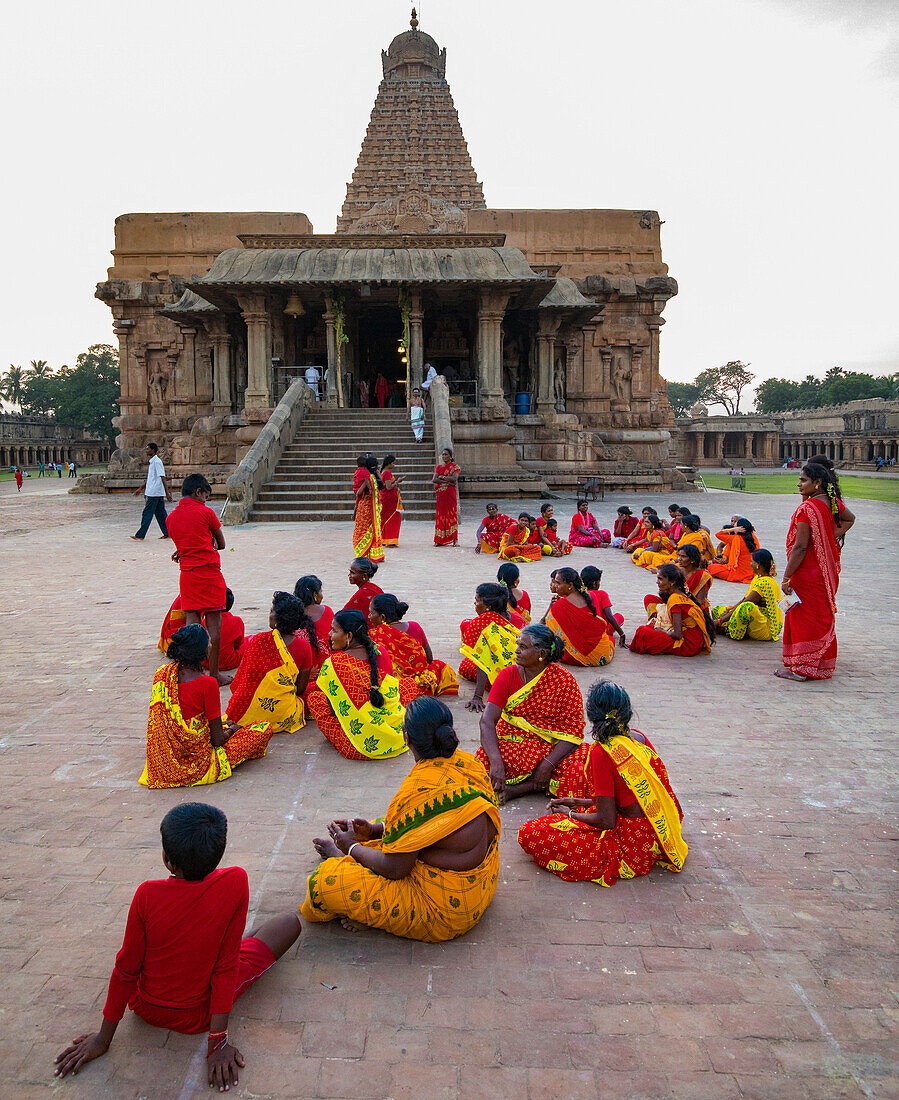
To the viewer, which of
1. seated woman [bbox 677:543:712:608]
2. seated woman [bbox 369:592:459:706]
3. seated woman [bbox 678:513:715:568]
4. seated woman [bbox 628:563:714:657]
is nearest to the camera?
seated woman [bbox 369:592:459:706]

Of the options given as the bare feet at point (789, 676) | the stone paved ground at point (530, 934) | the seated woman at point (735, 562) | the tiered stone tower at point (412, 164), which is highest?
the tiered stone tower at point (412, 164)

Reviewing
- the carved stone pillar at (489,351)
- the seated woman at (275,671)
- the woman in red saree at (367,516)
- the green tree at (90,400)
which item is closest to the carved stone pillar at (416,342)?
the carved stone pillar at (489,351)

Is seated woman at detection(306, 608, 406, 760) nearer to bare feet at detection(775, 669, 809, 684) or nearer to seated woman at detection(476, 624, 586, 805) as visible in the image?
seated woman at detection(476, 624, 586, 805)

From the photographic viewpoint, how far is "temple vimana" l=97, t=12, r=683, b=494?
2016 cm

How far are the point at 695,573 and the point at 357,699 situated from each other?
143 inches

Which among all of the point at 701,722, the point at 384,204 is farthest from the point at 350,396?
the point at 701,722

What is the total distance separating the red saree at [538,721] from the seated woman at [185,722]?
4.65 feet

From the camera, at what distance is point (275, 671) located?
15.1 feet

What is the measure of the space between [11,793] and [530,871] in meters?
2.61

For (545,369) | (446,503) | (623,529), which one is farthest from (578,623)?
(545,369)

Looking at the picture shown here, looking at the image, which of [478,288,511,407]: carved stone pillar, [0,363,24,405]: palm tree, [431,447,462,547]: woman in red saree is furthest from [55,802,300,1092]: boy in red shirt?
[0,363,24,405]: palm tree

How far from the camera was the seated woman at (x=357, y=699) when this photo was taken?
4.34 m

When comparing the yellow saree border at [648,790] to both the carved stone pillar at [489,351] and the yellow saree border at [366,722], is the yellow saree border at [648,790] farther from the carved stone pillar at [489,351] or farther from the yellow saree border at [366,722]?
the carved stone pillar at [489,351]

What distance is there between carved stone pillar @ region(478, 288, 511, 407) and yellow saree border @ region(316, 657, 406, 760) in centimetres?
1650
